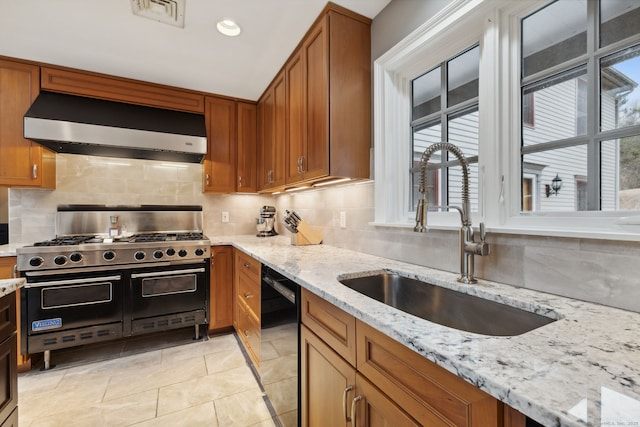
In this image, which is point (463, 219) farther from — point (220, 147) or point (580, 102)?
point (220, 147)

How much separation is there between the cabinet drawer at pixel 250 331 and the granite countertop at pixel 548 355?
1088 mm

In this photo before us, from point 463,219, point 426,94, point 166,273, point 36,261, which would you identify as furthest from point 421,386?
point 36,261

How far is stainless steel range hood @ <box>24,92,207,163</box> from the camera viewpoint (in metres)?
2.15

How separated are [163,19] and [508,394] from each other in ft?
7.92

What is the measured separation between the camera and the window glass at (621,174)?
881 mm

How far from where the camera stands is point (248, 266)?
7.00 ft

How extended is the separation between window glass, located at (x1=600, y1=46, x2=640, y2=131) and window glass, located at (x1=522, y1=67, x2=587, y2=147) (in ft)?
0.18

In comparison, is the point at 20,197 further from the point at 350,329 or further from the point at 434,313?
the point at 434,313

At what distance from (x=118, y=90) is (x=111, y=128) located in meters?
0.47

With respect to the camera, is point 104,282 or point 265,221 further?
point 265,221

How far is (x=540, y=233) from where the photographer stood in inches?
38.8

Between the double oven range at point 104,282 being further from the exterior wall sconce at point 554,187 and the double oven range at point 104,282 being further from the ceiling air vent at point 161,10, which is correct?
the exterior wall sconce at point 554,187

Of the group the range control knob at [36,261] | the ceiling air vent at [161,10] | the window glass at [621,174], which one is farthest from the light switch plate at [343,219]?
the range control knob at [36,261]

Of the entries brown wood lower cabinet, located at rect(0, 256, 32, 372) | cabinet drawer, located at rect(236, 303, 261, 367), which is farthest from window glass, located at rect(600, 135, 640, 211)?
brown wood lower cabinet, located at rect(0, 256, 32, 372)
